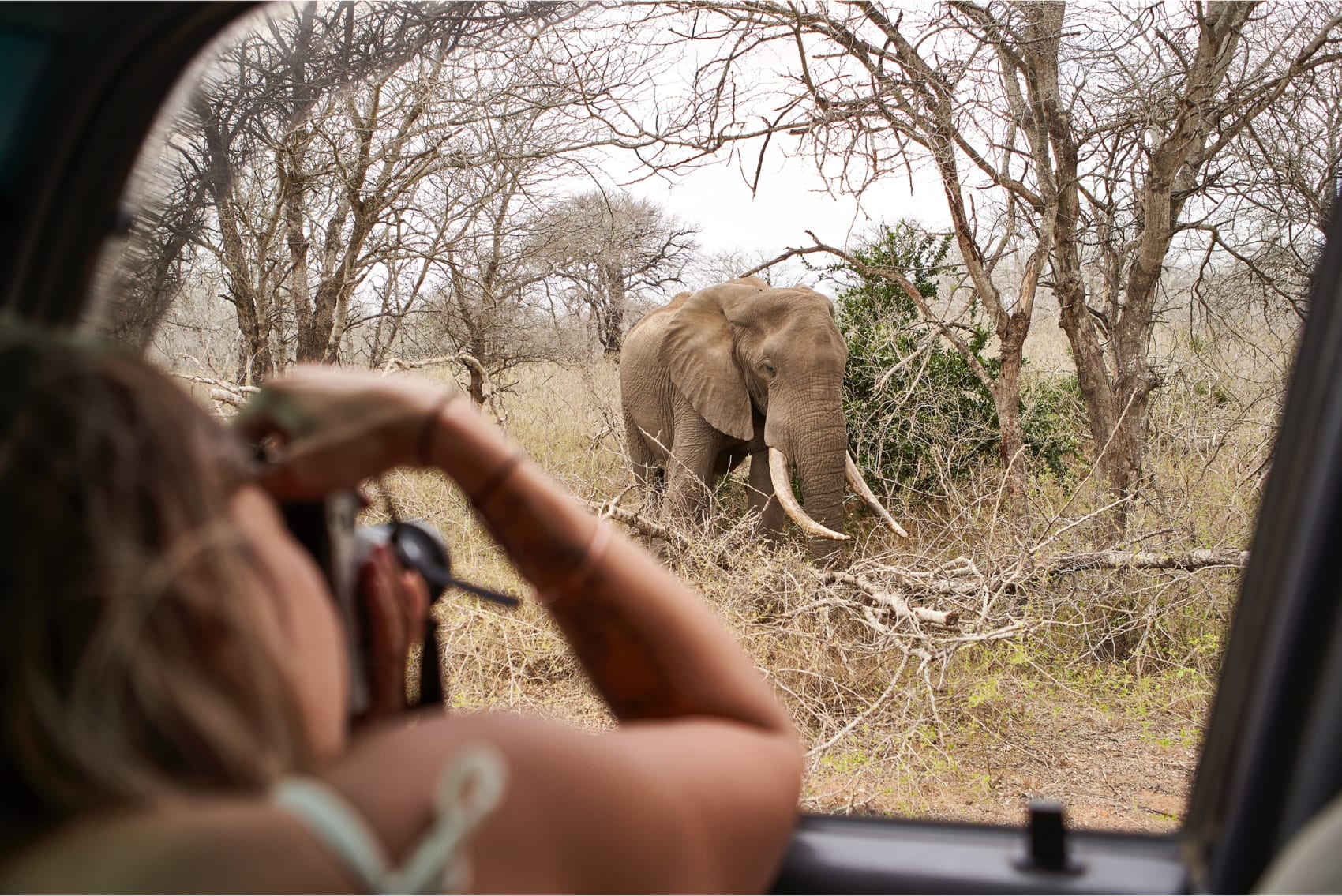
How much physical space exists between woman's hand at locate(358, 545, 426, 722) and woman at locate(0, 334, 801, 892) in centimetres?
15

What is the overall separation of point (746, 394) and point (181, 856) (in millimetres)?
5312

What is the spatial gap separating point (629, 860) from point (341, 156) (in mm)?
5845

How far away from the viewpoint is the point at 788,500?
482cm

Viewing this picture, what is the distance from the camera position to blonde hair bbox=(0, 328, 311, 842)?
509mm

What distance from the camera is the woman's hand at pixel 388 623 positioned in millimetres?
809

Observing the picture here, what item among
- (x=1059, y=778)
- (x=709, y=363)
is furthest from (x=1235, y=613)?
(x=709, y=363)

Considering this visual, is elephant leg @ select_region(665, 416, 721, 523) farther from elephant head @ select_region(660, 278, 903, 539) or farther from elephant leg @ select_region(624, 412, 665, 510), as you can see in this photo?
elephant leg @ select_region(624, 412, 665, 510)

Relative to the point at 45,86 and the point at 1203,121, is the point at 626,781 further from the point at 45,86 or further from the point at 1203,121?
the point at 1203,121

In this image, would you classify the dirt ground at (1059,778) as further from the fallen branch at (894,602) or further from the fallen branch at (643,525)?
the fallen branch at (643,525)

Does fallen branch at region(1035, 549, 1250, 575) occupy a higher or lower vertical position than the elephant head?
lower

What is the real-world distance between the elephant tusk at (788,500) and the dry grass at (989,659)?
1.05ft

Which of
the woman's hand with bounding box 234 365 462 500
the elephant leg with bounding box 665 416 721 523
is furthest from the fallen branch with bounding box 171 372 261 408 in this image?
the woman's hand with bounding box 234 365 462 500

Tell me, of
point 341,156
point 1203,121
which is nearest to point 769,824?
point 1203,121

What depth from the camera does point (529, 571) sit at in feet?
2.75
